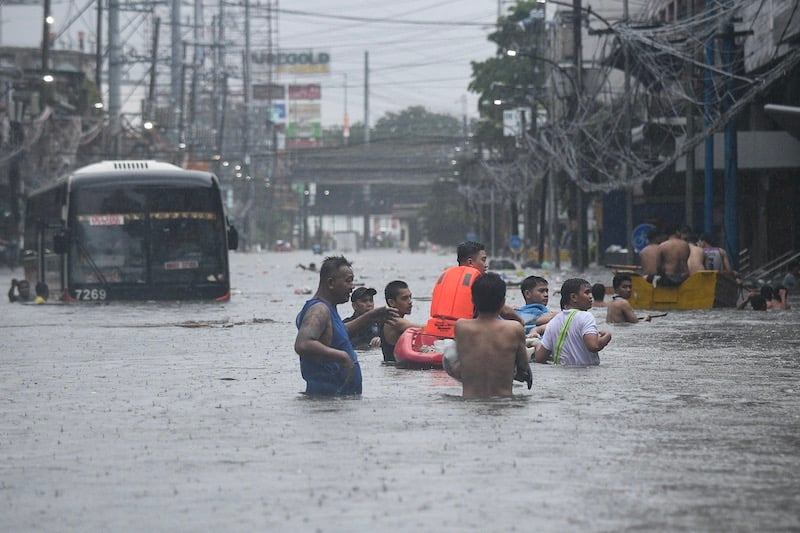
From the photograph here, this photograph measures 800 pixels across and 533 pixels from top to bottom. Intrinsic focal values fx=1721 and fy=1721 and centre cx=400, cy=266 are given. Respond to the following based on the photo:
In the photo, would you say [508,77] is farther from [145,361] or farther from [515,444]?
[515,444]

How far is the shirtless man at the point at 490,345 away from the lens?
12750 millimetres

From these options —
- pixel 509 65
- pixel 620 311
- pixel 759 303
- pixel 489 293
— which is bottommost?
pixel 759 303

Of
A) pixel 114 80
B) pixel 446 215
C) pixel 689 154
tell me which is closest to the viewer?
pixel 689 154

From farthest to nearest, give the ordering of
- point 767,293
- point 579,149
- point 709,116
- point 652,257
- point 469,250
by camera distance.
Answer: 1. point 579,149
2. point 709,116
3. point 652,257
4. point 767,293
5. point 469,250

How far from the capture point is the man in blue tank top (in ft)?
41.9

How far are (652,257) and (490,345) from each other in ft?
A: 61.9

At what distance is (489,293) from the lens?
12.8 m

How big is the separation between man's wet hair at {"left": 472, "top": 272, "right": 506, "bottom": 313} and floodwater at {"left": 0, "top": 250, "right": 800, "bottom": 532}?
725 mm

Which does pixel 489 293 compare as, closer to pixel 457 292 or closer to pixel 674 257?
pixel 457 292

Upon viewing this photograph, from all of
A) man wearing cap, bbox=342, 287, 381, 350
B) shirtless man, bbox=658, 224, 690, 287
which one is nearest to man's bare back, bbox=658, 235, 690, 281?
shirtless man, bbox=658, 224, 690, 287

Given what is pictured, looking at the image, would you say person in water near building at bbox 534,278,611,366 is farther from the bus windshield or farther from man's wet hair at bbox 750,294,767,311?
the bus windshield

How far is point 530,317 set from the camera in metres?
19.1

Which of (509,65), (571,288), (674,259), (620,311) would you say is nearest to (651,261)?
(674,259)

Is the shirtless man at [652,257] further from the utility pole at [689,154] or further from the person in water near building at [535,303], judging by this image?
the person in water near building at [535,303]
